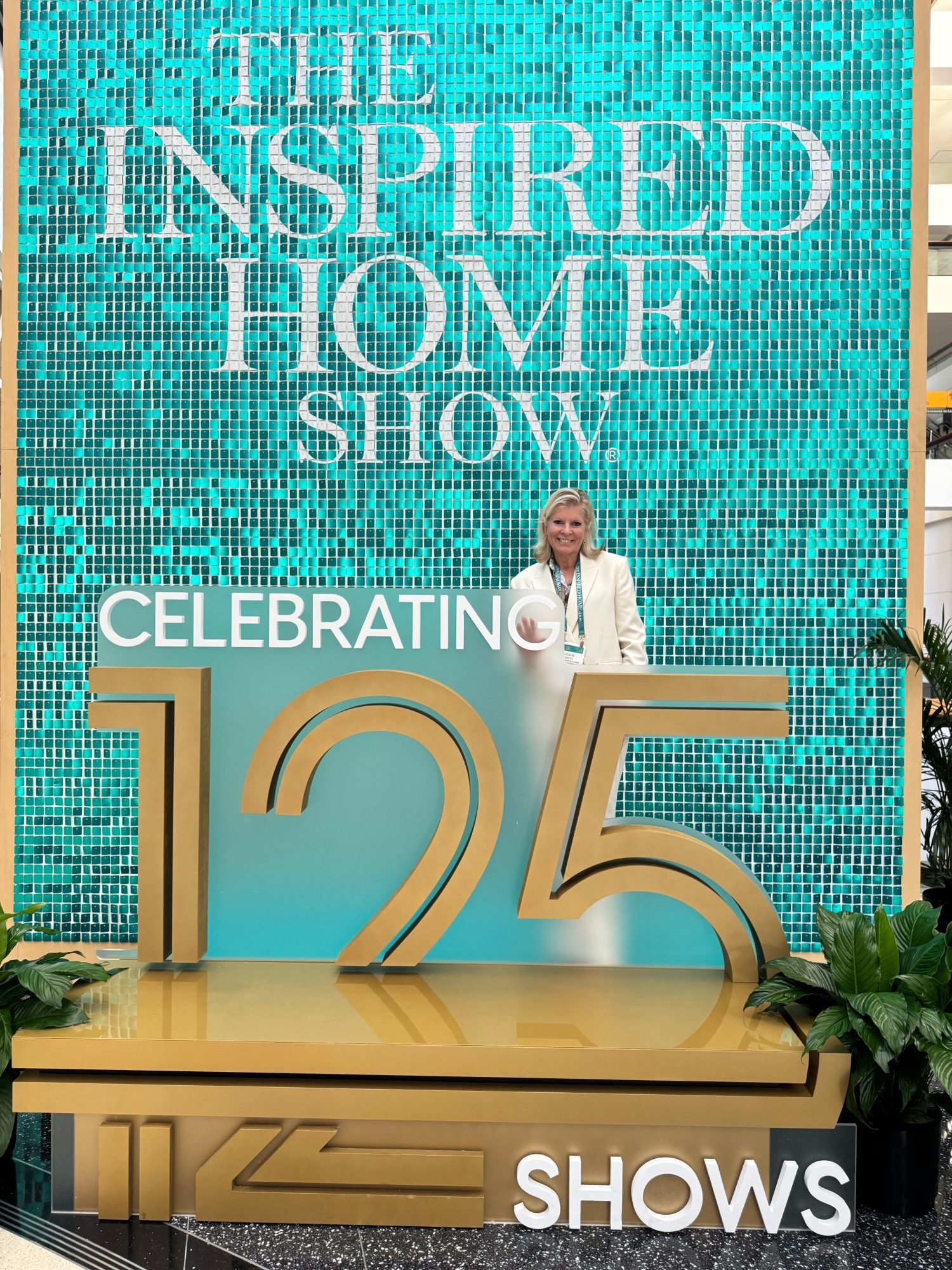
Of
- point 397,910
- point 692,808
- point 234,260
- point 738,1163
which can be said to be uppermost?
point 234,260

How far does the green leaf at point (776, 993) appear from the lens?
279 centimetres

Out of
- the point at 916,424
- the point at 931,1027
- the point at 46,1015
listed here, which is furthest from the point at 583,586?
the point at 46,1015

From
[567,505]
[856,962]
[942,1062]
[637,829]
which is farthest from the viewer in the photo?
[567,505]

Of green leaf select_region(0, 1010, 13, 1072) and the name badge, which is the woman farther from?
green leaf select_region(0, 1010, 13, 1072)

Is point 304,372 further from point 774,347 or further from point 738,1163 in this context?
point 738,1163

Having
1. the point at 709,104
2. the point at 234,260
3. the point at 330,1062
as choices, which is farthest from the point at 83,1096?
the point at 709,104

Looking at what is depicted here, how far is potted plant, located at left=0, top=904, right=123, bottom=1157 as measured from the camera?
2.73 m

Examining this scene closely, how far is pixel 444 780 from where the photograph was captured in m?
3.19

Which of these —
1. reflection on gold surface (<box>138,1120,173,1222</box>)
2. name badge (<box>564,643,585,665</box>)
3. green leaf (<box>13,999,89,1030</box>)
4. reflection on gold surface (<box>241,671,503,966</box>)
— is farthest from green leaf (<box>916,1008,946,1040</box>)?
green leaf (<box>13,999,89,1030</box>)

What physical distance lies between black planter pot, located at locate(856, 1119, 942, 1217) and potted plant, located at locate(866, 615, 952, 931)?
4.06 ft

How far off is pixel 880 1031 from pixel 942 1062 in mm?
164

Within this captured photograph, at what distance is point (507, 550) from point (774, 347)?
1237 millimetres

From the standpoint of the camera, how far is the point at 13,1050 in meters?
2.66

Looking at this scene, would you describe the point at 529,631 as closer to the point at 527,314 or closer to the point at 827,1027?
the point at 527,314
